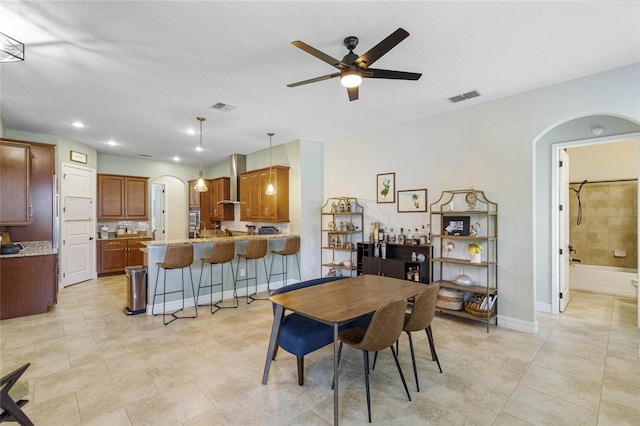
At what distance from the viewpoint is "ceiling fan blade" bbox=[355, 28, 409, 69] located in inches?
74.5

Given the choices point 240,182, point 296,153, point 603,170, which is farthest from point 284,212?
point 603,170

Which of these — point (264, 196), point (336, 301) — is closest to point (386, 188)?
point (264, 196)

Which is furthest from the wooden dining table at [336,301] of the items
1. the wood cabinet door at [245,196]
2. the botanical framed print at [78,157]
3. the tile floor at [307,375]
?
the botanical framed print at [78,157]

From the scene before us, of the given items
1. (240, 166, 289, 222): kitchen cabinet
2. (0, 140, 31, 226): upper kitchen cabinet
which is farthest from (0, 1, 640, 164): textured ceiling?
(240, 166, 289, 222): kitchen cabinet

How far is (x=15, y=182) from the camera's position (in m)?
4.06

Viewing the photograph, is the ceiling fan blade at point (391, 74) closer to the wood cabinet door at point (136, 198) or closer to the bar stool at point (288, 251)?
the bar stool at point (288, 251)

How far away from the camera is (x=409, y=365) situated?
2.75m

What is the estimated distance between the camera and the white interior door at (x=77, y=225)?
18.7 feet

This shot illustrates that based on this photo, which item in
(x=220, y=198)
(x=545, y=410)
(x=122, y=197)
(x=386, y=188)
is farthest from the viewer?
(x=220, y=198)

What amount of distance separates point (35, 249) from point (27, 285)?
1.83 ft

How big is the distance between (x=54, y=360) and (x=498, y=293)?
494cm

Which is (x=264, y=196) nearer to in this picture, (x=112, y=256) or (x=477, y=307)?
(x=112, y=256)

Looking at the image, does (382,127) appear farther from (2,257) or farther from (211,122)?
(2,257)

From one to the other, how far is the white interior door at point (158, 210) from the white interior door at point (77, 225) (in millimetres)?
1611
